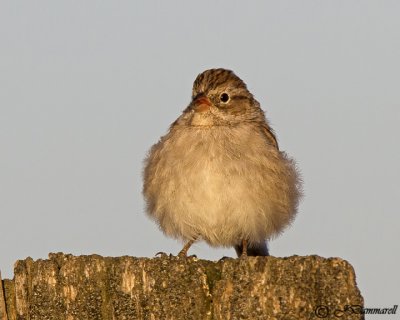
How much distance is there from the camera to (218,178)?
28.8ft

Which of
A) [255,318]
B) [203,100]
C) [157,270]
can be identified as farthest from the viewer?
[203,100]

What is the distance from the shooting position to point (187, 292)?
16.8ft

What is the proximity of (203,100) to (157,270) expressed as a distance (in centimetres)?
478

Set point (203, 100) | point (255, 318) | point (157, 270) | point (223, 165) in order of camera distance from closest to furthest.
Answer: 1. point (255, 318)
2. point (157, 270)
3. point (223, 165)
4. point (203, 100)

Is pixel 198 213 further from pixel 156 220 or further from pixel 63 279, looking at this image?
pixel 63 279

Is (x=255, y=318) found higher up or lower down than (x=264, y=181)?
lower down

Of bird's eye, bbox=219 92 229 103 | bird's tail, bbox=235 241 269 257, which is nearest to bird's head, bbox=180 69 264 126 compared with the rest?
bird's eye, bbox=219 92 229 103

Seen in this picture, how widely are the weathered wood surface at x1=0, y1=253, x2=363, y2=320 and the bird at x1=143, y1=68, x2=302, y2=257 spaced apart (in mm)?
3593

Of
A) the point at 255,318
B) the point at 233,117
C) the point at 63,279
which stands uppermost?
the point at 233,117

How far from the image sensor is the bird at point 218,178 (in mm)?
8859

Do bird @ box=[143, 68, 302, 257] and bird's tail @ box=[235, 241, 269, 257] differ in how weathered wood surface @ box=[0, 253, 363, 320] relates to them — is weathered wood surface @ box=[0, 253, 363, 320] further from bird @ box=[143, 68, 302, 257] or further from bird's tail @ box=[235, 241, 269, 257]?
bird's tail @ box=[235, 241, 269, 257]

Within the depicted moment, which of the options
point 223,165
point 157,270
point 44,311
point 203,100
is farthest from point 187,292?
point 203,100

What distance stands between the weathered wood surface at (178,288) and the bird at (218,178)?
359 centimetres

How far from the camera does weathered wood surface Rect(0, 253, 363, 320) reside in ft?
15.9
